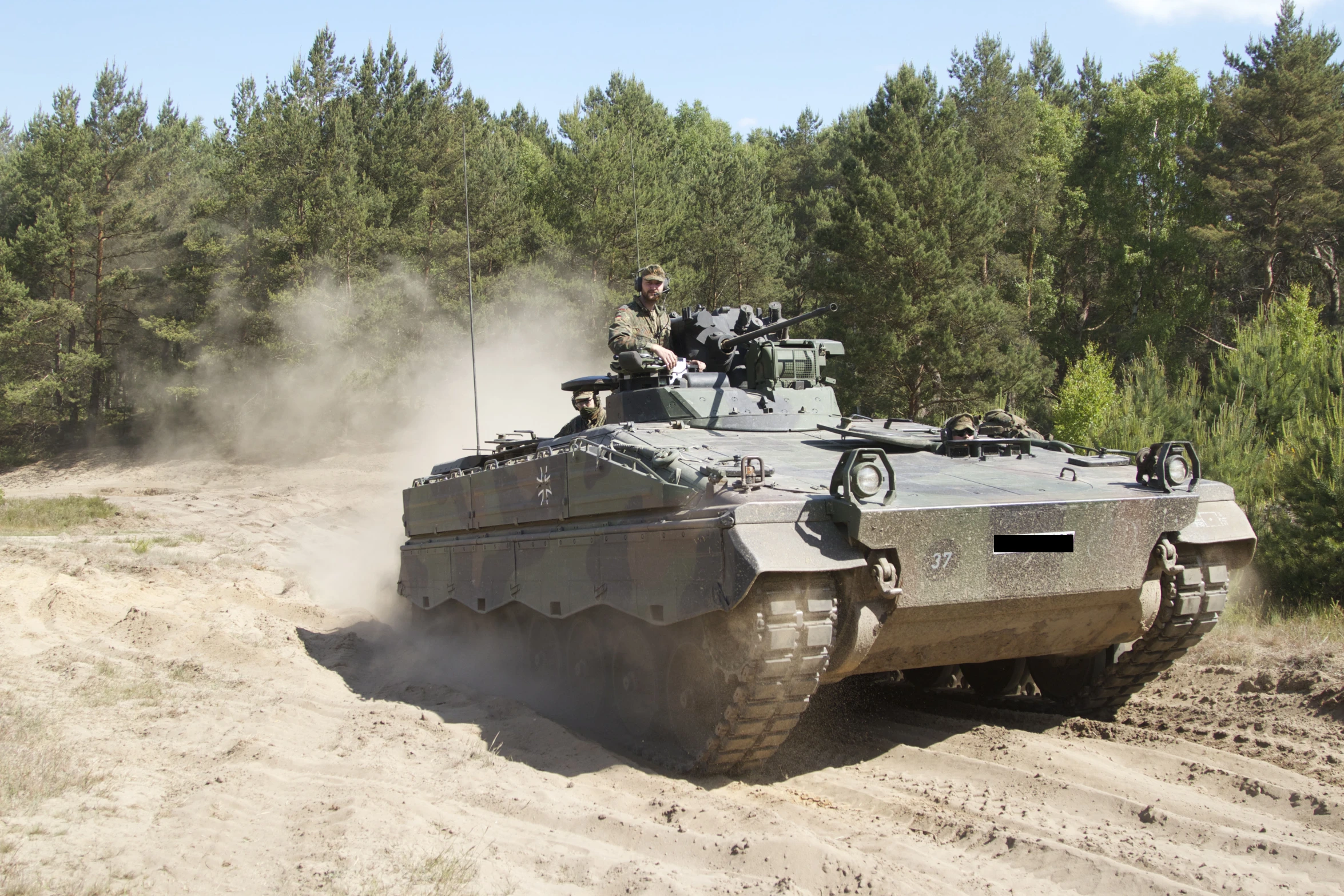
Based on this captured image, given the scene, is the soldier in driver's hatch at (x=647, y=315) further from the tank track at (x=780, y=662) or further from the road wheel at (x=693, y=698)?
the tank track at (x=780, y=662)

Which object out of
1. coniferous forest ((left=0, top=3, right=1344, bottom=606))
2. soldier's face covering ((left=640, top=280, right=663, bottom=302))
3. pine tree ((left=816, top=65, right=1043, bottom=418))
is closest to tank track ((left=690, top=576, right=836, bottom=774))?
soldier's face covering ((left=640, top=280, right=663, bottom=302))

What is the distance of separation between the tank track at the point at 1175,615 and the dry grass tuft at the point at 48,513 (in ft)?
56.0

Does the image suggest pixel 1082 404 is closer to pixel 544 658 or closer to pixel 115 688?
pixel 544 658

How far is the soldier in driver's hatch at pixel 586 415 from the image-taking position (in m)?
9.52

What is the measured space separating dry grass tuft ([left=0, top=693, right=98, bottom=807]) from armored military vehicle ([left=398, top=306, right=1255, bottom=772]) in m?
3.02

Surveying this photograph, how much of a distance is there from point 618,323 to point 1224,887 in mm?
6391

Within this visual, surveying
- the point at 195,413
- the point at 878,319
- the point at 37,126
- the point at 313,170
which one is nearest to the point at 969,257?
the point at 878,319

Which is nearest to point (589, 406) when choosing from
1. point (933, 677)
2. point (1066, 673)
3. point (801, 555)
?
point (933, 677)

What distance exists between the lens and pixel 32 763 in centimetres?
591

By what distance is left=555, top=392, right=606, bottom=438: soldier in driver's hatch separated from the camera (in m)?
9.52

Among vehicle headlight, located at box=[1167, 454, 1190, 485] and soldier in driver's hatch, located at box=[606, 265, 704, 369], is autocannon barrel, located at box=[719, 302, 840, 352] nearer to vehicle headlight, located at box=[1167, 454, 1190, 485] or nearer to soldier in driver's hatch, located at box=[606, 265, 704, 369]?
soldier in driver's hatch, located at box=[606, 265, 704, 369]

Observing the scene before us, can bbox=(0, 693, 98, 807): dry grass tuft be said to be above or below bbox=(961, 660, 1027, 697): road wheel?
above

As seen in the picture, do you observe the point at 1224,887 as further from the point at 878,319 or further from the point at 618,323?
the point at 878,319

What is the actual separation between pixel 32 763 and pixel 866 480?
452cm
